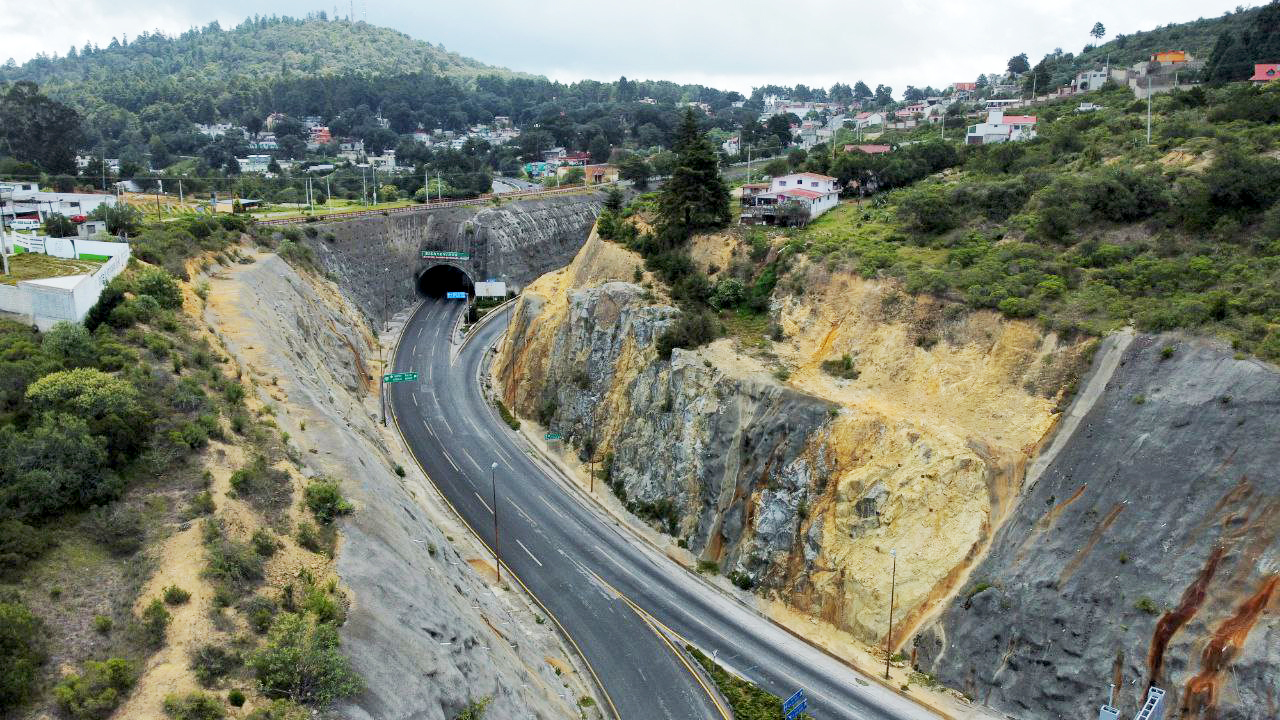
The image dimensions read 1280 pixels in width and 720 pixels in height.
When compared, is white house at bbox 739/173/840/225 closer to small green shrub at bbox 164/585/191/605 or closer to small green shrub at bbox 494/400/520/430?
small green shrub at bbox 494/400/520/430

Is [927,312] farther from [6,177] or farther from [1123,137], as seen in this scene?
[6,177]

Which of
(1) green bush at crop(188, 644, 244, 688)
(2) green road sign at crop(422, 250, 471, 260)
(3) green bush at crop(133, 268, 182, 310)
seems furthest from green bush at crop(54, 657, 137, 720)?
(2) green road sign at crop(422, 250, 471, 260)

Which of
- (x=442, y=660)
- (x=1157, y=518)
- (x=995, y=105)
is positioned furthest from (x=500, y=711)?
(x=995, y=105)

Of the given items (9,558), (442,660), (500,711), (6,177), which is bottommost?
(500,711)

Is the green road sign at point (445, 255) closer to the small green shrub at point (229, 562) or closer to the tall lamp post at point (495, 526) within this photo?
the tall lamp post at point (495, 526)

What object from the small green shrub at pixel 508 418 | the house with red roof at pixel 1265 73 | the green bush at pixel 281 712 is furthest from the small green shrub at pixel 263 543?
the house with red roof at pixel 1265 73

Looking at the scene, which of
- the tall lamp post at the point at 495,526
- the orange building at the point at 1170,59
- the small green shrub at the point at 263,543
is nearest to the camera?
the small green shrub at the point at 263,543

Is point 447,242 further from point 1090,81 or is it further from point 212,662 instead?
point 1090,81
